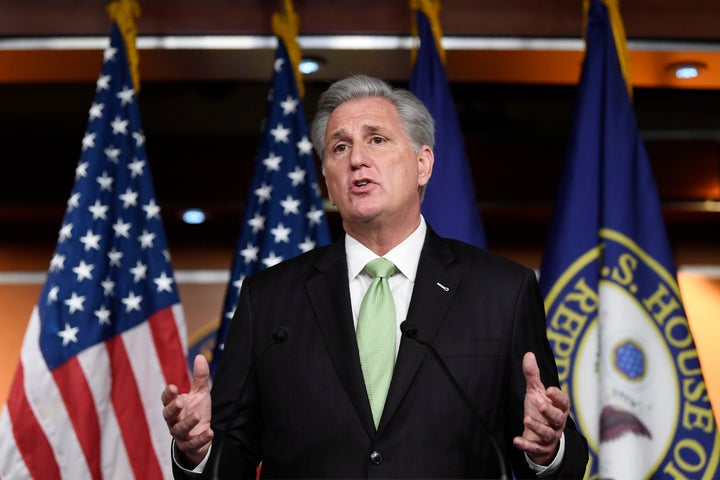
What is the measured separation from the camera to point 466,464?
6.53 ft

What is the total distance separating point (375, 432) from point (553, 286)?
1.50m

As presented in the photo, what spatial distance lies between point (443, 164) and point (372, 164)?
1236 millimetres

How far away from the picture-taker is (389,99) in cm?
246

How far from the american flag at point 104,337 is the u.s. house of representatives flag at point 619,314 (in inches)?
52.2

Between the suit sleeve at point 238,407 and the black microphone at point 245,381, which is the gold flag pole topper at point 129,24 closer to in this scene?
the suit sleeve at point 238,407

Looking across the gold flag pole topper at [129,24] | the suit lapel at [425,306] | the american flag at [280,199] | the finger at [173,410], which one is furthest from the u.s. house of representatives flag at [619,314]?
the finger at [173,410]

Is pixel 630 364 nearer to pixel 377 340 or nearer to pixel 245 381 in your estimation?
pixel 377 340

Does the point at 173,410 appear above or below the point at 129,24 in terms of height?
below

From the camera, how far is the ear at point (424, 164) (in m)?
2.45

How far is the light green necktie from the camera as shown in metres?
2.05

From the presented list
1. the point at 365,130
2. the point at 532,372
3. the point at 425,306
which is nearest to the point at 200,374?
the point at 425,306

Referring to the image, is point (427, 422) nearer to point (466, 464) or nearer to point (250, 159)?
point (466, 464)

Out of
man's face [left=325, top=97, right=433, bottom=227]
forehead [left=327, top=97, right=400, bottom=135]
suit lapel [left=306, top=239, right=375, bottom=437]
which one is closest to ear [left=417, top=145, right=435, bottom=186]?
man's face [left=325, top=97, right=433, bottom=227]

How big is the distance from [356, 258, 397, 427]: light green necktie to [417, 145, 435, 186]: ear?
1.15ft
